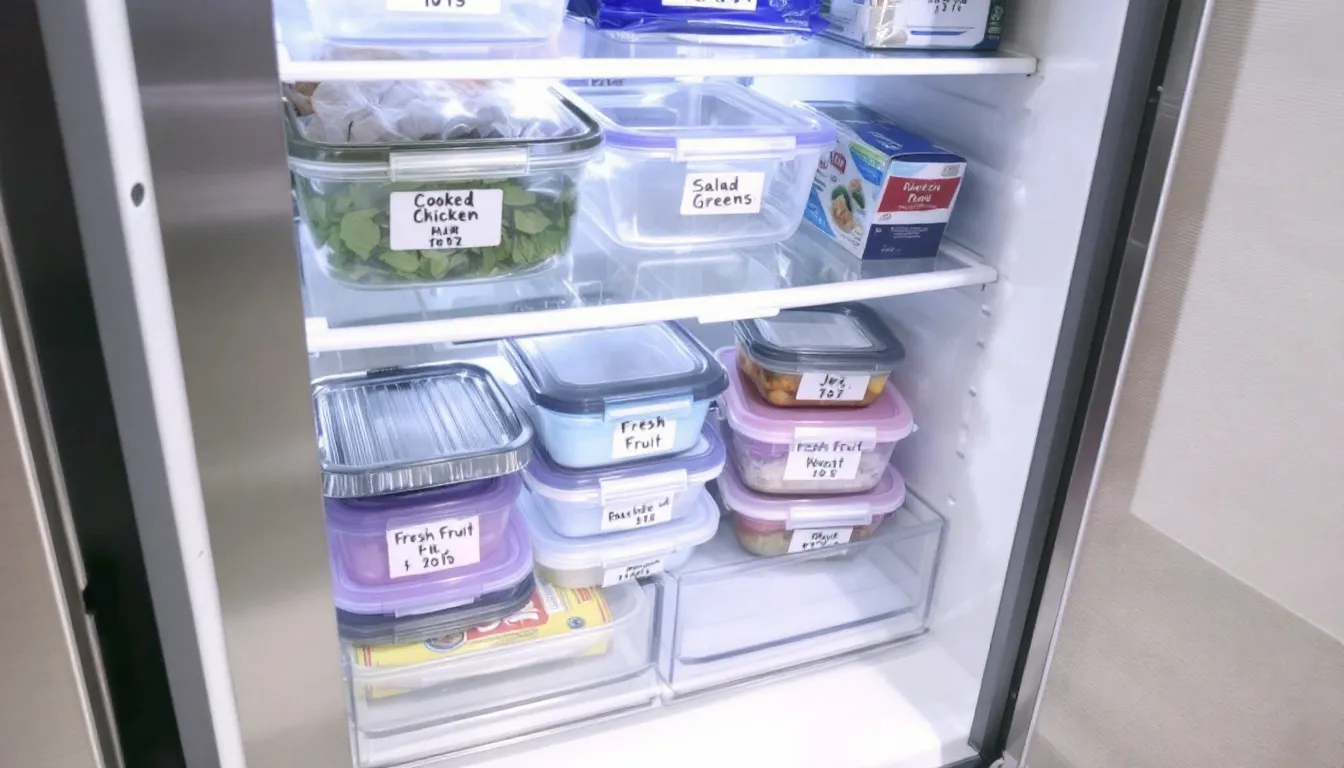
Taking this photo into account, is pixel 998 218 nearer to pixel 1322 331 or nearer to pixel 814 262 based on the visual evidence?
pixel 814 262

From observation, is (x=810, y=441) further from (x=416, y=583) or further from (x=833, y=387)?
(x=416, y=583)

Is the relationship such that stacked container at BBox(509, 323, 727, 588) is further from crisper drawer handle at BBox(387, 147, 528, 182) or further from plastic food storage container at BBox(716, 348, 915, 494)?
crisper drawer handle at BBox(387, 147, 528, 182)

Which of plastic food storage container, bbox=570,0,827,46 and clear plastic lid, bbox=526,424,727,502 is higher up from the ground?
plastic food storage container, bbox=570,0,827,46

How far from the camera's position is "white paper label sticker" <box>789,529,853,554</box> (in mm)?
1283

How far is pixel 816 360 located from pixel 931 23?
41 centimetres

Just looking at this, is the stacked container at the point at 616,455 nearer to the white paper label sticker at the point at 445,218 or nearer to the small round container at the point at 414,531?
the small round container at the point at 414,531

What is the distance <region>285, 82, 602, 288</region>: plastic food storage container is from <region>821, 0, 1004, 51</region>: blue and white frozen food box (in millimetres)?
314

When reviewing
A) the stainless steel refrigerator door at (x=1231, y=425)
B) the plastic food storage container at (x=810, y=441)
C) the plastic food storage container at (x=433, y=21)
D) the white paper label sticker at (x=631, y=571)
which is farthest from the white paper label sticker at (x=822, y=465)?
the plastic food storage container at (x=433, y=21)

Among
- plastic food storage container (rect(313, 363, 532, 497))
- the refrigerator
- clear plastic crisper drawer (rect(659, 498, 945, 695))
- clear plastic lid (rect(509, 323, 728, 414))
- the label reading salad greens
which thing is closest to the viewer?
the refrigerator

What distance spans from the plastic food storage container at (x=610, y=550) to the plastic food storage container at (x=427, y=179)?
0.35 meters

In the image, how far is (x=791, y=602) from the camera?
1.31 metres

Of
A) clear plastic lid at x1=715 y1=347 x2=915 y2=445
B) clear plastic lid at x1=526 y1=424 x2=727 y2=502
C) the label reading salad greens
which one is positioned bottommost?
clear plastic lid at x1=526 y1=424 x2=727 y2=502

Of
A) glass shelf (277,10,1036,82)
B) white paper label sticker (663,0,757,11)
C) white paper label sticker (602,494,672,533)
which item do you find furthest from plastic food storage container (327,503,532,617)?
white paper label sticker (663,0,757,11)

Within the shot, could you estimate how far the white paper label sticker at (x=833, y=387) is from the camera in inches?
48.0
